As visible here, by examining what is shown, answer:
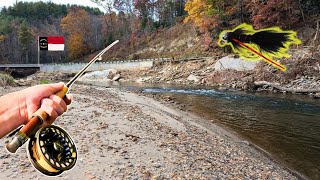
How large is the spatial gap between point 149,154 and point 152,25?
198 feet

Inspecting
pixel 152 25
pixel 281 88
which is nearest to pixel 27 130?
pixel 281 88

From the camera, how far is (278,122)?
1321cm

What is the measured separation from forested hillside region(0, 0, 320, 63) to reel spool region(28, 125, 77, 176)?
24278 mm

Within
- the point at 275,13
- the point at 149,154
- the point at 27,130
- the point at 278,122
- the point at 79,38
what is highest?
the point at 275,13

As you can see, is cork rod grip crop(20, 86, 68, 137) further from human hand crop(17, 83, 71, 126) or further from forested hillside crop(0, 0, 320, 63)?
forested hillside crop(0, 0, 320, 63)

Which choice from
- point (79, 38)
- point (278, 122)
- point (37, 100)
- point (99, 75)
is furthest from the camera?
point (79, 38)

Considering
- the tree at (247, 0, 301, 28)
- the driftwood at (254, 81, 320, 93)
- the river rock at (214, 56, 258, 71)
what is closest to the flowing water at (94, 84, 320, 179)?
the driftwood at (254, 81, 320, 93)

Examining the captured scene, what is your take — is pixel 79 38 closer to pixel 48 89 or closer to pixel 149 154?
pixel 149 154

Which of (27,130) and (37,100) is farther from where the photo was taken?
(37,100)

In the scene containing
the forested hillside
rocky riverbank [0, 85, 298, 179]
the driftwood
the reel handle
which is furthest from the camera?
the forested hillside

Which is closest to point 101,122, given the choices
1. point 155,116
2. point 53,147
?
point 155,116

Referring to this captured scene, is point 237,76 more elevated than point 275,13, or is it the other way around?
point 275,13

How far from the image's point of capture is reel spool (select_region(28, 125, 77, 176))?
5.41 feet

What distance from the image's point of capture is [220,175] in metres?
6.52
